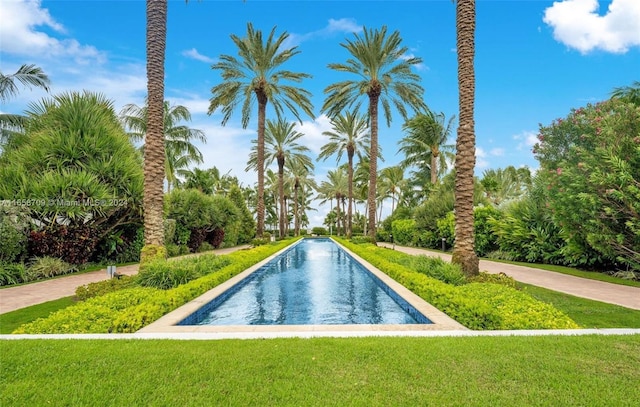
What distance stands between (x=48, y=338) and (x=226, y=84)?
21362mm

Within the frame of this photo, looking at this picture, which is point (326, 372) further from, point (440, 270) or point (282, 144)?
point (282, 144)

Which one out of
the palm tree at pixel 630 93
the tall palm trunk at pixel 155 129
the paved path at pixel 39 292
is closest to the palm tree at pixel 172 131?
the paved path at pixel 39 292

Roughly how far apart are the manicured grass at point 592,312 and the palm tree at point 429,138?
24.7 meters

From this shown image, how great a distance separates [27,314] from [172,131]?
2715 cm

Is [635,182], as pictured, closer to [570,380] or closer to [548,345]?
[548,345]

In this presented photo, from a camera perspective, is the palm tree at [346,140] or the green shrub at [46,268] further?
the palm tree at [346,140]

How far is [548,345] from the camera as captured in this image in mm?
4746

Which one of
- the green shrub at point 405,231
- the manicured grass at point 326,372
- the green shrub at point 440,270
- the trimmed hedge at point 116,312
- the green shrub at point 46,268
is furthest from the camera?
the green shrub at point 405,231

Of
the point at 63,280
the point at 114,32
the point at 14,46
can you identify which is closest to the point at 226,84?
the point at 114,32

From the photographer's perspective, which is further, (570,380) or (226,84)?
(226,84)

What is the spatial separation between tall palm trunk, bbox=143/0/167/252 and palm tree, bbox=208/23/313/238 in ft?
42.3

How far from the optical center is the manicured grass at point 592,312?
6.29m

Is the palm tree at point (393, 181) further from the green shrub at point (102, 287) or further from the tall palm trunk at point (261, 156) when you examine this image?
the green shrub at point (102, 287)

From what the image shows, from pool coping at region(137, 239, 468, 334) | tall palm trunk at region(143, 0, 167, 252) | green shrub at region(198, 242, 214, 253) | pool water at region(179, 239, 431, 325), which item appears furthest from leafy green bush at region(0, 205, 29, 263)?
green shrub at region(198, 242, 214, 253)
